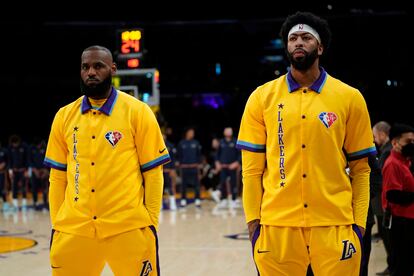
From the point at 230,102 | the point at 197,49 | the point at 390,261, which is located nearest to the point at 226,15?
the point at 197,49

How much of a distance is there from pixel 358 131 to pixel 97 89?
164 centimetres

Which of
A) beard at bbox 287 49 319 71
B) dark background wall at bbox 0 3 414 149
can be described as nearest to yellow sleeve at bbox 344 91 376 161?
beard at bbox 287 49 319 71

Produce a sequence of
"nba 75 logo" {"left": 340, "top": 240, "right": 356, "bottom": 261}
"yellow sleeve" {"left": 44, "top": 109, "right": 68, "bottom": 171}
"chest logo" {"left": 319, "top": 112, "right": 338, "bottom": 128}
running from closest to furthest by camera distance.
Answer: "nba 75 logo" {"left": 340, "top": 240, "right": 356, "bottom": 261} < "chest logo" {"left": 319, "top": 112, "right": 338, "bottom": 128} < "yellow sleeve" {"left": 44, "top": 109, "right": 68, "bottom": 171}

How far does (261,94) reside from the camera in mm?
4062

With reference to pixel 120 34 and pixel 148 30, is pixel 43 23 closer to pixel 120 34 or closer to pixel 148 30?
pixel 148 30

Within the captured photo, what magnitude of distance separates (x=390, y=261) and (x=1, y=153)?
44.1ft

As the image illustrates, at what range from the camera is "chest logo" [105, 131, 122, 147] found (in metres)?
4.58

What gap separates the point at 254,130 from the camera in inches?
160

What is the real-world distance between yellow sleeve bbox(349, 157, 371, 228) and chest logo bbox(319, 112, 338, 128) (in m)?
0.27

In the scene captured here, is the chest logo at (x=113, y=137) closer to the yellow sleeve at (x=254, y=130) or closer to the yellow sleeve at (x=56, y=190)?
the yellow sleeve at (x=56, y=190)

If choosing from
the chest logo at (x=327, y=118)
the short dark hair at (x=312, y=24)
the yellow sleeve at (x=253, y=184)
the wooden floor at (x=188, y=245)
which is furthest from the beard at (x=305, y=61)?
the wooden floor at (x=188, y=245)

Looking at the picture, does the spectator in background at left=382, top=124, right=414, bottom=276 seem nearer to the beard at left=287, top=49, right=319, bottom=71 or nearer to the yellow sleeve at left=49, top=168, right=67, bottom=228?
the beard at left=287, top=49, right=319, bottom=71

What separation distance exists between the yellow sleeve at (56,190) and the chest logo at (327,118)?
1.73 meters

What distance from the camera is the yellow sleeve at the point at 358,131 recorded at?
3.98 m
